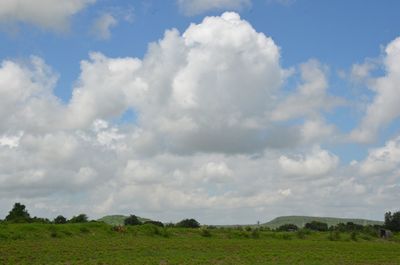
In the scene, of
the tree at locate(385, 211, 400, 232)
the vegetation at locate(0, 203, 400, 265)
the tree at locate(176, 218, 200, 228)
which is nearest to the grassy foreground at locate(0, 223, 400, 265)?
the vegetation at locate(0, 203, 400, 265)

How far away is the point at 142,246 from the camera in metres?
45.6

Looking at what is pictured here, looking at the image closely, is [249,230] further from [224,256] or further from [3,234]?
[3,234]

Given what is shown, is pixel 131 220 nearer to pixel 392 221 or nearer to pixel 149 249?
pixel 149 249

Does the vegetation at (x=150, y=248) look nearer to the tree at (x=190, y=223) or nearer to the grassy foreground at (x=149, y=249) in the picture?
the grassy foreground at (x=149, y=249)

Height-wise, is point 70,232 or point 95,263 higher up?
point 70,232

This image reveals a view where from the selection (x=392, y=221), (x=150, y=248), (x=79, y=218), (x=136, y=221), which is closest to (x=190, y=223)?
(x=136, y=221)

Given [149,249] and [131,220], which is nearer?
[149,249]

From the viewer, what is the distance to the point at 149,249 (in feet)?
144

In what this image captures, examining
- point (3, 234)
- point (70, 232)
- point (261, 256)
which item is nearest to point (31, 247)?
point (3, 234)

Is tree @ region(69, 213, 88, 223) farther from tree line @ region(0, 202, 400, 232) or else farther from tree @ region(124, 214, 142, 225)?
tree @ region(124, 214, 142, 225)

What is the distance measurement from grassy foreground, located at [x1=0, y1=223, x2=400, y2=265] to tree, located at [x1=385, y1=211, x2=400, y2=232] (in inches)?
2463

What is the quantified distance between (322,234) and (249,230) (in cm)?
1160

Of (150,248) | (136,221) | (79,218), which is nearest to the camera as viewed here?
(150,248)

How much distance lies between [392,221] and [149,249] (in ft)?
281
